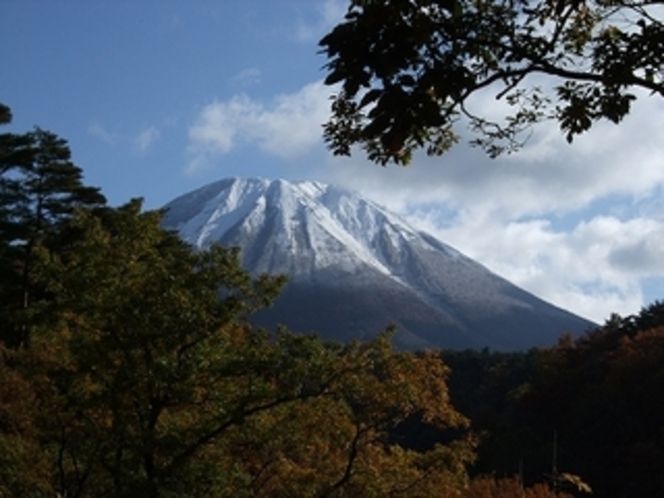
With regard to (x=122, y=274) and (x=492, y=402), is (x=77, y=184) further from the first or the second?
(x=492, y=402)

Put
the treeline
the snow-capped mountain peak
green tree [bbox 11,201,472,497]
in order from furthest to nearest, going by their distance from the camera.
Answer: the snow-capped mountain peak
the treeline
green tree [bbox 11,201,472,497]

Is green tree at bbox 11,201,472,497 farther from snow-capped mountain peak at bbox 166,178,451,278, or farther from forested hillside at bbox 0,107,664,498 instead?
snow-capped mountain peak at bbox 166,178,451,278

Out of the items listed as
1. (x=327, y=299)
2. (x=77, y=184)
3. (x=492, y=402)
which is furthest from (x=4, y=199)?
(x=327, y=299)

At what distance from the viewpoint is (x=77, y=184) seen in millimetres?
20938

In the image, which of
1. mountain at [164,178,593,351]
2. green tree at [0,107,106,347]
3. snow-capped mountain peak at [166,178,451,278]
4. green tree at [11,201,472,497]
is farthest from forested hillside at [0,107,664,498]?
snow-capped mountain peak at [166,178,451,278]

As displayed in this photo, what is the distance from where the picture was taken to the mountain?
136m

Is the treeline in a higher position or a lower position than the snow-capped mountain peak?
lower

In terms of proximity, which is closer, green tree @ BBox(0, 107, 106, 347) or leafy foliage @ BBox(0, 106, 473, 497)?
leafy foliage @ BBox(0, 106, 473, 497)

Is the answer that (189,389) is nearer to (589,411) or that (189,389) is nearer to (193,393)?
(193,393)

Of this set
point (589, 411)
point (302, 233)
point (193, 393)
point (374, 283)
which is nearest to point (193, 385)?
point (193, 393)

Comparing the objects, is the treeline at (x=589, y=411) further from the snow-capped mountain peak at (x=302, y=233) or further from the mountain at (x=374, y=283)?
the snow-capped mountain peak at (x=302, y=233)

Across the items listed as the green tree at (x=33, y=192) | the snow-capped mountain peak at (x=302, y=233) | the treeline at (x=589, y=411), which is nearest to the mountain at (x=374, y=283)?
the snow-capped mountain peak at (x=302, y=233)

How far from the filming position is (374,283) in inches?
6009

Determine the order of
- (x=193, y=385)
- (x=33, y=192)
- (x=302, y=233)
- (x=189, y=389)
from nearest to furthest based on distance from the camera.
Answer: (x=189, y=389), (x=193, y=385), (x=33, y=192), (x=302, y=233)
